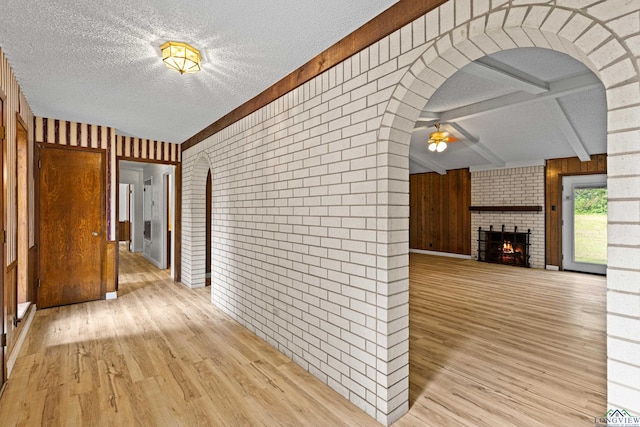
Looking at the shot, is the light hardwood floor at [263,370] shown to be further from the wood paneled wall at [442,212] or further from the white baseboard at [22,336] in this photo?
the wood paneled wall at [442,212]

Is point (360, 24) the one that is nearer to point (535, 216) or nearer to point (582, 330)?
point (582, 330)

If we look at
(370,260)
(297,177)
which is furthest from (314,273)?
(297,177)

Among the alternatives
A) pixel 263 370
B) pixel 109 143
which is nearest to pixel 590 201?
pixel 263 370

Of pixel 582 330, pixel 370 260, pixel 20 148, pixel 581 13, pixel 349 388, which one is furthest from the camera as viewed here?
pixel 20 148

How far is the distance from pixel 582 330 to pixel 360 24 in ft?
12.4

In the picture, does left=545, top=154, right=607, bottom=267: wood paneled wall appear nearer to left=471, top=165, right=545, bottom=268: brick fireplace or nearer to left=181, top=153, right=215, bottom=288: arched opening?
left=471, top=165, right=545, bottom=268: brick fireplace

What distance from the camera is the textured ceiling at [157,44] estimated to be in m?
1.93

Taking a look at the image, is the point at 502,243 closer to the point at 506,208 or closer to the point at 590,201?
the point at 506,208

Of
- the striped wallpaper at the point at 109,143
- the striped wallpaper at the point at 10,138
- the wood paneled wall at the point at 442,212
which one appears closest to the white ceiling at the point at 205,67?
the striped wallpaper at the point at 10,138

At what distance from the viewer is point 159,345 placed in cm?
304

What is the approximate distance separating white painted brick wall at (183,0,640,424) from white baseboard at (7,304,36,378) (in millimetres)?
1929

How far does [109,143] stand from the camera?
184 inches

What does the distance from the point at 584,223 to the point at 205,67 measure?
298 inches

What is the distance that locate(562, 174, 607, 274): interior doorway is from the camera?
6195 mm
